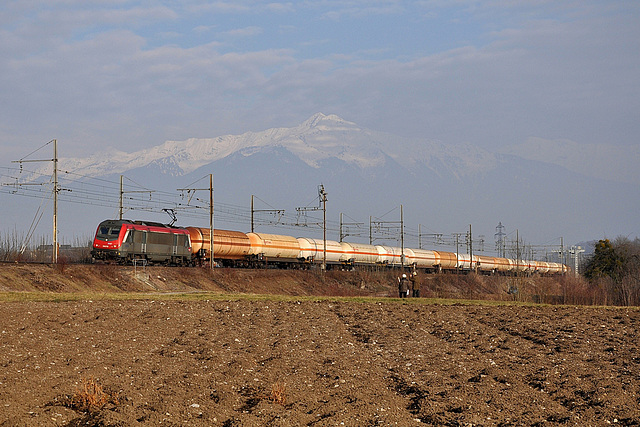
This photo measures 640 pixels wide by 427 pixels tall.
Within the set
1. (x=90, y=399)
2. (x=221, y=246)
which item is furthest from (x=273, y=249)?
(x=90, y=399)

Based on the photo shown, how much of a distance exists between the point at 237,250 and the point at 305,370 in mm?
50530

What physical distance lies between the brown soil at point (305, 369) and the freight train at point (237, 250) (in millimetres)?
26312

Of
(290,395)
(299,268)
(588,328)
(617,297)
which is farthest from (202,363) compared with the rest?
(299,268)

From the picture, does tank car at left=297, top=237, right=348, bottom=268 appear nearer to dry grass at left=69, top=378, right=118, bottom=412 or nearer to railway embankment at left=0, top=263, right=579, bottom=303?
railway embankment at left=0, top=263, right=579, bottom=303

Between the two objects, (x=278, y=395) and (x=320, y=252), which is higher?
(x=320, y=252)

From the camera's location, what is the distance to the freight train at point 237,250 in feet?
171

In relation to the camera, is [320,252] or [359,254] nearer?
[320,252]

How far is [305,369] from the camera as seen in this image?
15.2 m

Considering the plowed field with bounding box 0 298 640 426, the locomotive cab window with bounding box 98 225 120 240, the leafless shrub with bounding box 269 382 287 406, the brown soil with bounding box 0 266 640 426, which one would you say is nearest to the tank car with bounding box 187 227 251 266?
the locomotive cab window with bounding box 98 225 120 240

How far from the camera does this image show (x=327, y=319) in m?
24.7

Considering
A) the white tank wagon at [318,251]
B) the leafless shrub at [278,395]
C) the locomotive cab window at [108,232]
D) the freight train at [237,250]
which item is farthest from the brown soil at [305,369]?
the white tank wagon at [318,251]

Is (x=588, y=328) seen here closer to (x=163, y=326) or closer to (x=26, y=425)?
(x=163, y=326)

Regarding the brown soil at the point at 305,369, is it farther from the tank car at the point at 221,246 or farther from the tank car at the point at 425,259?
the tank car at the point at 425,259

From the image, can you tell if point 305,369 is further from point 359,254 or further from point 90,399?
point 359,254
